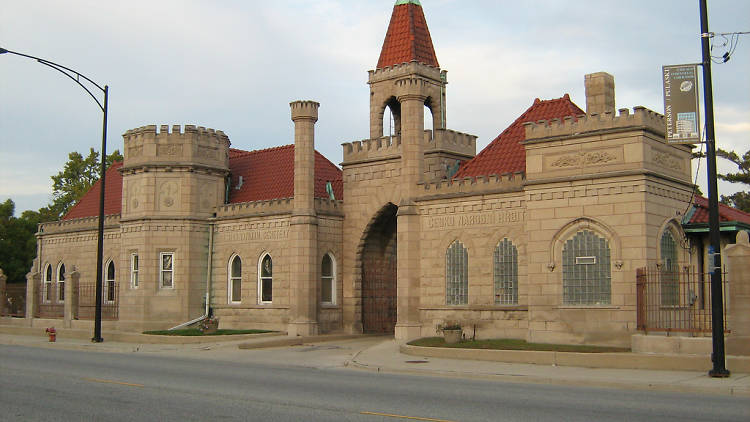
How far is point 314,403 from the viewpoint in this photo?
42.3 ft

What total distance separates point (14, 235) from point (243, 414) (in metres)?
47.8

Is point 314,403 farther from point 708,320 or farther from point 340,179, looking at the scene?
point 340,179

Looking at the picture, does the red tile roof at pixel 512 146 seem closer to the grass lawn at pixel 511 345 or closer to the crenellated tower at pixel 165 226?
the grass lawn at pixel 511 345

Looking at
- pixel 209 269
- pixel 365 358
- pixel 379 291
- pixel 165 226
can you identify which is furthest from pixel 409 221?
pixel 165 226

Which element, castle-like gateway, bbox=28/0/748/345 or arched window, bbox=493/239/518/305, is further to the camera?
arched window, bbox=493/239/518/305

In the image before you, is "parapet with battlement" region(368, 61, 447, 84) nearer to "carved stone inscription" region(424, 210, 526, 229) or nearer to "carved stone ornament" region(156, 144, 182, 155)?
"carved stone inscription" region(424, 210, 526, 229)

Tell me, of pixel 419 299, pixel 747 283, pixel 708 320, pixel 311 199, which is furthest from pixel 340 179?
pixel 747 283

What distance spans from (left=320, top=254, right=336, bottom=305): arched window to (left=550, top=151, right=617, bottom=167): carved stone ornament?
11.7 meters

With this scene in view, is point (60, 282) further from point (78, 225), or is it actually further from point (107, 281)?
point (107, 281)

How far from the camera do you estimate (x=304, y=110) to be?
3069 centimetres

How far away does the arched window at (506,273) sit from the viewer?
2492cm

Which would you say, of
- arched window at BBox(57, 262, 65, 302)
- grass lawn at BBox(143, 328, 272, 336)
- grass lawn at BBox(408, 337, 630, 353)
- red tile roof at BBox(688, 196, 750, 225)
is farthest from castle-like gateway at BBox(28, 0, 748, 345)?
grass lawn at BBox(143, 328, 272, 336)

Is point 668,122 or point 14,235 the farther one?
point 14,235

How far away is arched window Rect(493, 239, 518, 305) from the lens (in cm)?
2492
